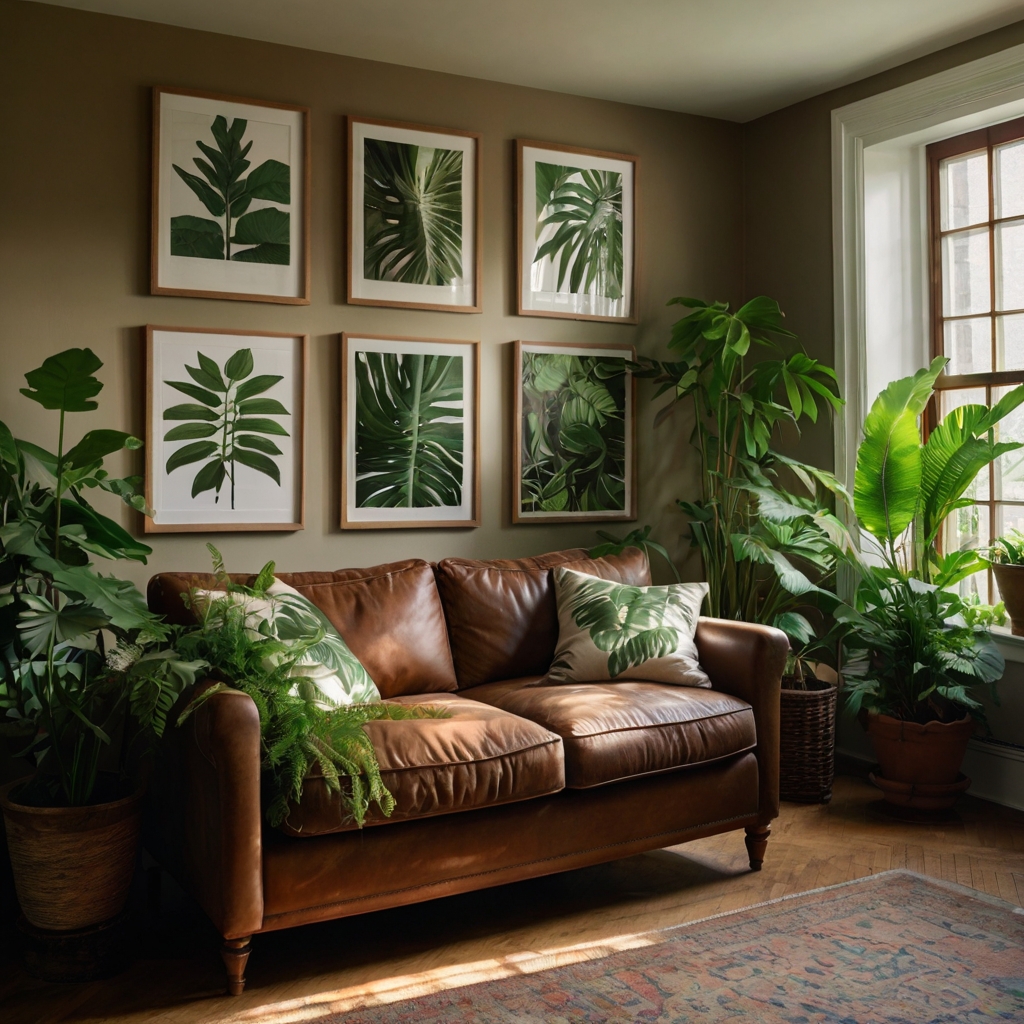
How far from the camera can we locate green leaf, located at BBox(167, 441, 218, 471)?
3.60 meters

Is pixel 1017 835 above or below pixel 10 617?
below

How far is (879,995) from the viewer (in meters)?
2.39

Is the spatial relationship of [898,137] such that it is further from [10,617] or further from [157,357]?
[10,617]

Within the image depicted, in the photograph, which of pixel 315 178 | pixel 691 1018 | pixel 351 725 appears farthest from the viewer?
pixel 315 178

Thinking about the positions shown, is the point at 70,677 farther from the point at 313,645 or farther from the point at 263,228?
the point at 263,228

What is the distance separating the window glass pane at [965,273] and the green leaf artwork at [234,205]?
261 centimetres

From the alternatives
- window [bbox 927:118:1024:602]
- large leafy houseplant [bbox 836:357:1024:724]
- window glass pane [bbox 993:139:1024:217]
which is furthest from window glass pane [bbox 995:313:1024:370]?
window glass pane [bbox 993:139:1024:217]

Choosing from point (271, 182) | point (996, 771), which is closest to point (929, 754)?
point (996, 771)

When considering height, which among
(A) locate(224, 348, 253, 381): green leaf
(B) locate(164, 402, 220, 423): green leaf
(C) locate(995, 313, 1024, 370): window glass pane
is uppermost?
(C) locate(995, 313, 1024, 370): window glass pane

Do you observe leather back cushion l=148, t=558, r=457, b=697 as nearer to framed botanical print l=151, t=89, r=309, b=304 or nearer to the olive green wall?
the olive green wall

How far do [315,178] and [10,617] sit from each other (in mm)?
1987

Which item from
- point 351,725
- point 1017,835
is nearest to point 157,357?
point 351,725

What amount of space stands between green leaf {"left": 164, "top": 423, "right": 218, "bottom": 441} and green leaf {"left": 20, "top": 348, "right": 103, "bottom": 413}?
1010mm

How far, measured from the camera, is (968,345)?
4117mm
